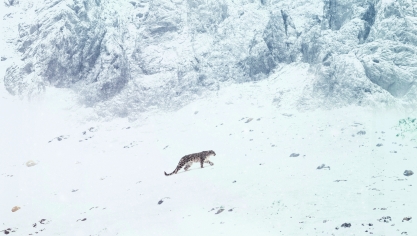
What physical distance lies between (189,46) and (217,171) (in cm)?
1964

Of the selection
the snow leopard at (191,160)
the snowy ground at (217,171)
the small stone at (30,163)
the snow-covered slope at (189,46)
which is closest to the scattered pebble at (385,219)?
the snowy ground at (217,171)

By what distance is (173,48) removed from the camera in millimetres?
33906

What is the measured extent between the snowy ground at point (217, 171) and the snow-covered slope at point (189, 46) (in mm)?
2127

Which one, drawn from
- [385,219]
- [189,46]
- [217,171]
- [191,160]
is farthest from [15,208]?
[189,46]

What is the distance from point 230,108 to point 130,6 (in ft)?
59.6

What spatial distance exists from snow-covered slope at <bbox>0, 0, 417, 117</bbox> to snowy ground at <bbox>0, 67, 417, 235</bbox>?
2127 millimetres

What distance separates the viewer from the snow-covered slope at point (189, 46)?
24891 millimetres

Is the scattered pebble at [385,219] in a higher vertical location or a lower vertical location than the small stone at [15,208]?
higher

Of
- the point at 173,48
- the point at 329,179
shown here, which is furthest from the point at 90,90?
the point at 329,179

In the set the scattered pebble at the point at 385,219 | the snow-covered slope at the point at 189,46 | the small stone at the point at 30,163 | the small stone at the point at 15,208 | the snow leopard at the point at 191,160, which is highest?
the snow-covered slope at the point at 189,46

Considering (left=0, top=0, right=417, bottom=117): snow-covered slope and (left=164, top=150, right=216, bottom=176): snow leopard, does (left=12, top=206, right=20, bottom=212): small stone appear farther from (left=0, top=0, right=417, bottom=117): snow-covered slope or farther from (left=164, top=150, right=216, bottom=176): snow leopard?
(left=0, top=0, right=417, bottom=117): snow-covered slope

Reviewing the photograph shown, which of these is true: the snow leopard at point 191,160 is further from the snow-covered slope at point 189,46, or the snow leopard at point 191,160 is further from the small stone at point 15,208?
the snow-covered slope at point 189,46

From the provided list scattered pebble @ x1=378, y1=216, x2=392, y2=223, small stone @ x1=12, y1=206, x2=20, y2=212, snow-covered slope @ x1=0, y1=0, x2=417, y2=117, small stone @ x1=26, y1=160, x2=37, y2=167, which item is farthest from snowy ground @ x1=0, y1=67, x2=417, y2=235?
snow-covered slope @ x1=0, y1=0, x2=417, y2=117

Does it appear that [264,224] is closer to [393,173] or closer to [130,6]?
[393,173]
